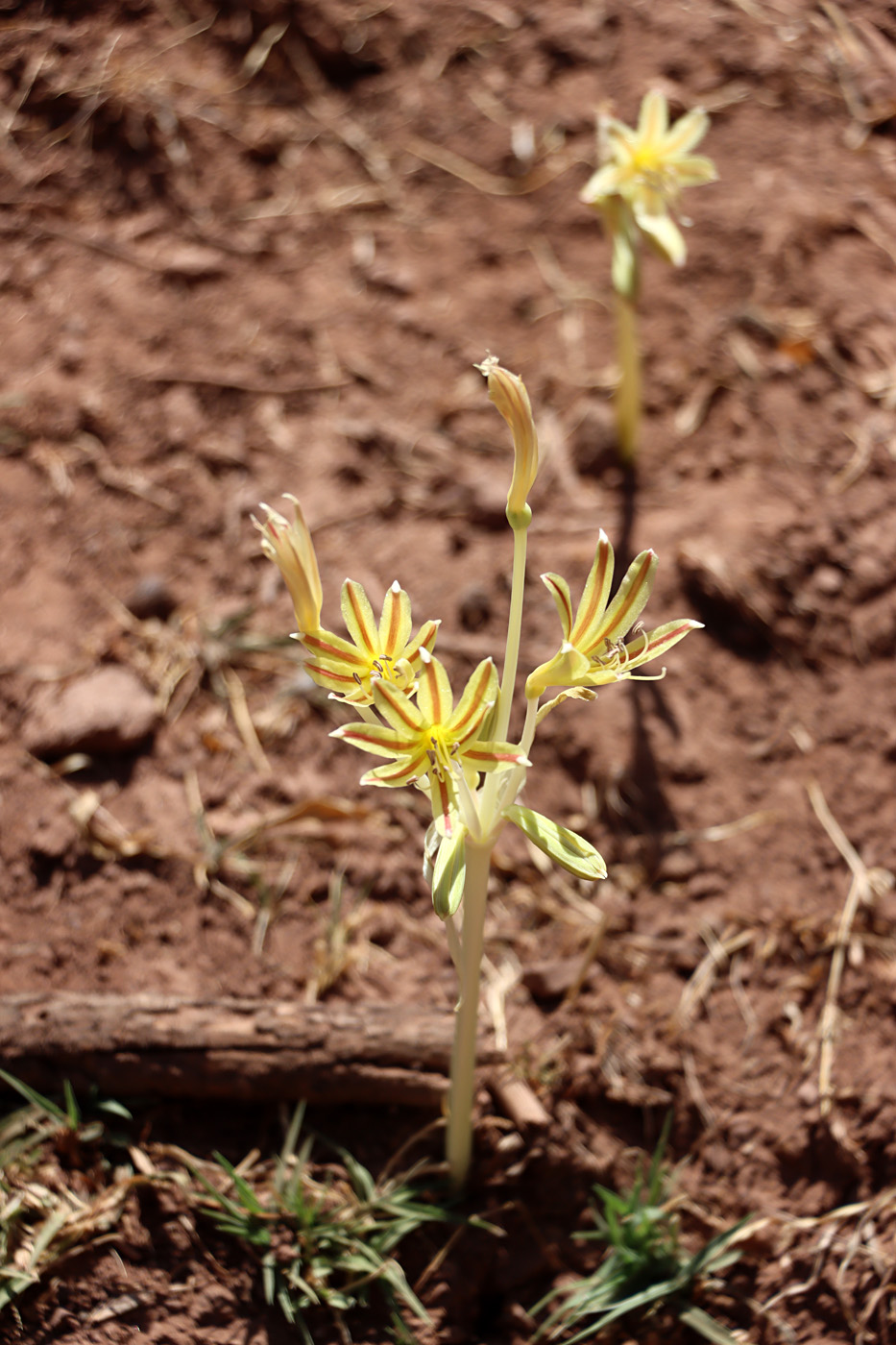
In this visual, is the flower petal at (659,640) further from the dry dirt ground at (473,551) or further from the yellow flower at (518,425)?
the dry dirt ground at (473,551)

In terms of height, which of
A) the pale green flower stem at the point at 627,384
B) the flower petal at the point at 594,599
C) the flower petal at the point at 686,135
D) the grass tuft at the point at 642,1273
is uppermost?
the flower petal at the point at 686,135

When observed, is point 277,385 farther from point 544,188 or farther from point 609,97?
point 609,97

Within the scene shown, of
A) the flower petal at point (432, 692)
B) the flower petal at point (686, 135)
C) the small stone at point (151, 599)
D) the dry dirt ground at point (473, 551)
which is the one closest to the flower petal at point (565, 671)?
the flower petal at point (432, 692)

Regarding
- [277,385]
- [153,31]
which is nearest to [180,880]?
[277,385]

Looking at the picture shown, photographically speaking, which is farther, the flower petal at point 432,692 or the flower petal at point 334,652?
the flower petal at point 334,652

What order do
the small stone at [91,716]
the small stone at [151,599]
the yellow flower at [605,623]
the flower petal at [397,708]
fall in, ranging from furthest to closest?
the small stone at [151,599], the small stone at [91,716], the yellow flower at [605,623], the flower petal at [397,708]

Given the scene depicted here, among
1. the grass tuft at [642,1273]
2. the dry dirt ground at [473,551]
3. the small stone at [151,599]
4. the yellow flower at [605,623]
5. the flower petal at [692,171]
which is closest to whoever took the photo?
the yellow flower at [605,623]

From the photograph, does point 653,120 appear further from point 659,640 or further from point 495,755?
point 495,755
